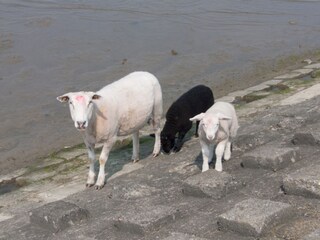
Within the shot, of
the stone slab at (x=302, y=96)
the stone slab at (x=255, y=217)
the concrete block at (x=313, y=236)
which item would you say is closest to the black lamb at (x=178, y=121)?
the stone slab at (x=302, y=96)

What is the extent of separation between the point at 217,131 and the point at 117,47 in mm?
12384

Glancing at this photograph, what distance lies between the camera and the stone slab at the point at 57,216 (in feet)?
21.7

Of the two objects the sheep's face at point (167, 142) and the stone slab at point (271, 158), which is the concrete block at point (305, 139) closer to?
the stone slab at point (271, 158)

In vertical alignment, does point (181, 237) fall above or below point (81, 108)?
below

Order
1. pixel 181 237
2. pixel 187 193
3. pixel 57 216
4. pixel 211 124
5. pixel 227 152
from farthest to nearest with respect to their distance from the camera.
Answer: pixel 227 152 → pixel 211 124 → pixel 187 193 → pixel 57 216 → pixel 181 237

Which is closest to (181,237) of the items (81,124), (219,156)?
(219,156)

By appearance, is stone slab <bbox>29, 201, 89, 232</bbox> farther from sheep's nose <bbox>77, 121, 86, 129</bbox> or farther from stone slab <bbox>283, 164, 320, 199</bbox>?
stone slab <bbox>283, 164, 320, 199</bbox>

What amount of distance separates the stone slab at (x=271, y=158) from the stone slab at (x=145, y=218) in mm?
1555

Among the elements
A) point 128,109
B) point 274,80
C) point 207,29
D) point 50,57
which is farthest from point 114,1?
point 128,109

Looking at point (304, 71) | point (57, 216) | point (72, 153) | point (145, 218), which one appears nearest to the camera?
point (145, 218)

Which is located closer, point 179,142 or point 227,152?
point 227,152

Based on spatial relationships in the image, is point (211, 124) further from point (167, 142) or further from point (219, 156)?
point (167, 142)

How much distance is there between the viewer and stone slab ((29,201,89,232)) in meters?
6.63

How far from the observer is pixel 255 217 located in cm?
581
